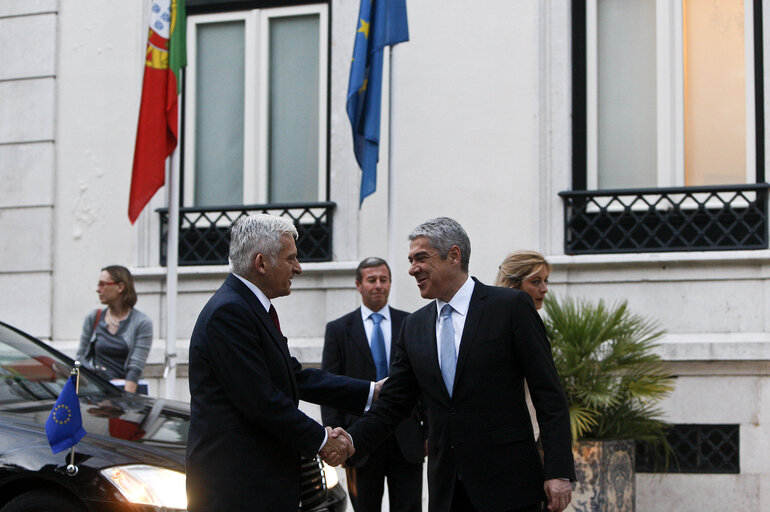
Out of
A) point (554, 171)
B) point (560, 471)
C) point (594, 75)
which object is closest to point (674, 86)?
point (594, 75)

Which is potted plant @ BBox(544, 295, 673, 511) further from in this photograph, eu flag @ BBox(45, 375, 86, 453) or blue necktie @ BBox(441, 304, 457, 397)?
eu flag @ BBox(45, 375, 86, 453)

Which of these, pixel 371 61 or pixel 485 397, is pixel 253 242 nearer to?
pixel 485 397

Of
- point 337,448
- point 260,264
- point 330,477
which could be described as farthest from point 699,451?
point 260,264

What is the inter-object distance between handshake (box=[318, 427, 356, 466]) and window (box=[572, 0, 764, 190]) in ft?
17.6

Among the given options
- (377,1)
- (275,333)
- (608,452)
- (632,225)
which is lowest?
(608,452)

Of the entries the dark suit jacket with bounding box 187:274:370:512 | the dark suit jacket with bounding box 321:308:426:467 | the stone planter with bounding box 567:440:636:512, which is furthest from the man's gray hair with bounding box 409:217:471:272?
the stone planter with bounding box 567:440:636:512

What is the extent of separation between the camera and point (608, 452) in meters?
7.36

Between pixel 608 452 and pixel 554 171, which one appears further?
pixel 554 171

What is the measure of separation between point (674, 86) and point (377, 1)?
2.86 metres

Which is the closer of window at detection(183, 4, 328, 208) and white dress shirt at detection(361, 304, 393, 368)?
white dress shirt at detection(361, 304, 393, 368)

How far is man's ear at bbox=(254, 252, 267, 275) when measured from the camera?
4.36 m

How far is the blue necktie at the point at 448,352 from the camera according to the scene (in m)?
4.65

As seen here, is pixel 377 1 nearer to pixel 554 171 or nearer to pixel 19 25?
pixel 554 171

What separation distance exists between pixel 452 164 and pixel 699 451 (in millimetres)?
3352
